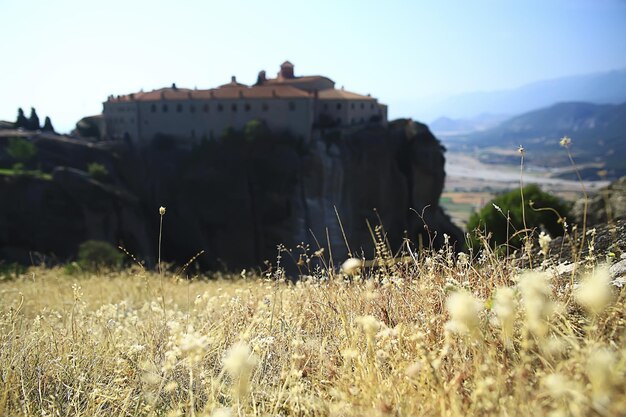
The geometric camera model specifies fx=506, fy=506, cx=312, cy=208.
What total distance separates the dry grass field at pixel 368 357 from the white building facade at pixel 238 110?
45.5 m

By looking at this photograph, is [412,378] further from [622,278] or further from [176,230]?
[176,230]

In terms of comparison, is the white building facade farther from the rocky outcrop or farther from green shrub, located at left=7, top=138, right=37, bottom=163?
green shrub, located at left=7, top=138, right=37, bottom=163

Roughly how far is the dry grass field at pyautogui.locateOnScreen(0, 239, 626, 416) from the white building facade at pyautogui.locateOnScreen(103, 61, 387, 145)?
45.5 m

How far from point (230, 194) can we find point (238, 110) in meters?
12.2

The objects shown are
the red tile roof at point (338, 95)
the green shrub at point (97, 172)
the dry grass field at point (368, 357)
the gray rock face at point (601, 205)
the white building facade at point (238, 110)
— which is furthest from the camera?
the red tile roof at point (338, 95)

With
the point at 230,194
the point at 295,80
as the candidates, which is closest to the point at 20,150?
the point at 230,194

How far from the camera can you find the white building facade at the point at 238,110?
4988 cm

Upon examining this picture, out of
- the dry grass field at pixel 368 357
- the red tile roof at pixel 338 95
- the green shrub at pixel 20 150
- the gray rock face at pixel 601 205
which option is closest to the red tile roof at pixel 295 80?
the red tile roof at pixel 338 95

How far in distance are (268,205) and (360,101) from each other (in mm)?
17934

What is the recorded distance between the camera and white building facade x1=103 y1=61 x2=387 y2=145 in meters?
49.9

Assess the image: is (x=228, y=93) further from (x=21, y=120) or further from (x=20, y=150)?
(x=21, y=120)

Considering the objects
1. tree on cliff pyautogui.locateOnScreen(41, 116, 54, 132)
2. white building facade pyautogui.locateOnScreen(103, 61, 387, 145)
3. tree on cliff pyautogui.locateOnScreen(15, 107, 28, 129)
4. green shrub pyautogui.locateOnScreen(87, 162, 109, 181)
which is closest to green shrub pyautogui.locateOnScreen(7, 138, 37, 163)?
green shrub pyautogui.locateOnScreen(87, 162, 109, 181)

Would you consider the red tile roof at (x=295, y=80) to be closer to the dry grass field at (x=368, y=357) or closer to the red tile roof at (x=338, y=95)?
the red tile roof at (x=338, y=95)

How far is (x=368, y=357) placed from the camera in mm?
2750
